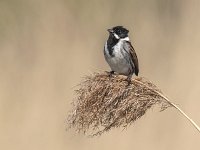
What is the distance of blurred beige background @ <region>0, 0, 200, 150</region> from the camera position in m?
4.98

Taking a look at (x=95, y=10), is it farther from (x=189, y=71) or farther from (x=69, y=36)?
(x=189, y=71)

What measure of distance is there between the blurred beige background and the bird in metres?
0.56

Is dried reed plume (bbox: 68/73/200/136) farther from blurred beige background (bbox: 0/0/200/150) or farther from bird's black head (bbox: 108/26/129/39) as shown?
blurred beige background (bbox: 0/0/200/150)

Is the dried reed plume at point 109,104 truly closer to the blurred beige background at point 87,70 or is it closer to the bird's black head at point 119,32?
the bird's black head at point 119,32

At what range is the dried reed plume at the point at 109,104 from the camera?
304 centimetres

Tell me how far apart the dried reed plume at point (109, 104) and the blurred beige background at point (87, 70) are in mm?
1823

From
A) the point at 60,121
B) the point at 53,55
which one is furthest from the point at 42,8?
the point at 60,121

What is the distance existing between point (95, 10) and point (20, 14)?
58 centimetres

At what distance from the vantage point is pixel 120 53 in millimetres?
4383

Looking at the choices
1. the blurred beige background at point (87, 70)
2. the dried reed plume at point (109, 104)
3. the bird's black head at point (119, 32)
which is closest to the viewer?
the dried reed plume at point (109, 104)

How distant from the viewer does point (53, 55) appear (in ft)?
17.0

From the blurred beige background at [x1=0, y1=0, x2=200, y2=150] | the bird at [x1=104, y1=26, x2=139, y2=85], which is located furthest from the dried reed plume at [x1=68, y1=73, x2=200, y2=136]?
the blurred beige background at [x1=0, y1=0, x2=200, y2=150]

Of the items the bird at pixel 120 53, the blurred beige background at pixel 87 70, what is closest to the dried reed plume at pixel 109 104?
the bird at pixel 120 53

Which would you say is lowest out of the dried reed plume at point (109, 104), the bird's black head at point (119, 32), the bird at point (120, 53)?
the dried reed plume at point (109, 104)
